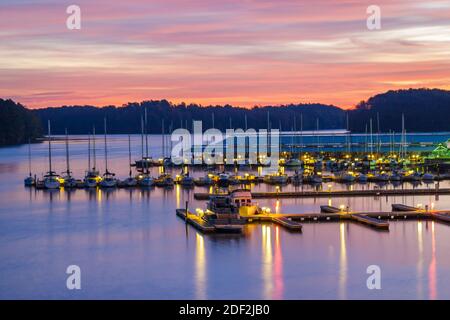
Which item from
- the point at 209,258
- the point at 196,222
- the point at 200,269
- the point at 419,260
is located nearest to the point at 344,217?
the point at 196,222

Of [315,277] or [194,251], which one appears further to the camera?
[194,251]

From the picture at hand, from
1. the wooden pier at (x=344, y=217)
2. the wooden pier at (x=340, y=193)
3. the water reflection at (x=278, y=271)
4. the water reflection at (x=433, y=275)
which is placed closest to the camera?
the water reflection at (x=433, y=275)

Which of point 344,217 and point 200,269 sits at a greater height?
point 344,217

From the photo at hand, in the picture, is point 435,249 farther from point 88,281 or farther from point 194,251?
point 88,281

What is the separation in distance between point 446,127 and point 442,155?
322 feet

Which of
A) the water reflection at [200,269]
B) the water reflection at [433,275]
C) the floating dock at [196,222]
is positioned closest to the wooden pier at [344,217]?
the floating dock at [196,222]

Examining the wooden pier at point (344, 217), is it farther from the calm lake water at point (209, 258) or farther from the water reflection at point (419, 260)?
the water reflection at point (419, 260)

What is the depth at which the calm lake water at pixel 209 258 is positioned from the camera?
71.5 ft

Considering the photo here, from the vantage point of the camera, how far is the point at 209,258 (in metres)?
25.6

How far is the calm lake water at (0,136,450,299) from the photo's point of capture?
21.8m

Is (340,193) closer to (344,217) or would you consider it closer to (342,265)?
(344,217)

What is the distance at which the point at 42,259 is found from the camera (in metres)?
26.5
